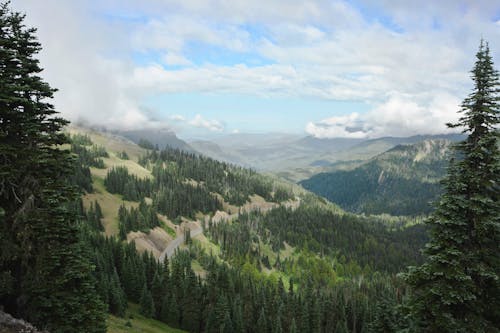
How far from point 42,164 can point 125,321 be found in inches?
2166

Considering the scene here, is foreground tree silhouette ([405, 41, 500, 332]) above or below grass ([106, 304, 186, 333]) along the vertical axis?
above

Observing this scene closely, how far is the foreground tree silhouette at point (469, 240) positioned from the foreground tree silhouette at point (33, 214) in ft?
74.8

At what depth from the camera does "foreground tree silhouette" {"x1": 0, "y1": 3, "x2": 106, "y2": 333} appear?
872 inches

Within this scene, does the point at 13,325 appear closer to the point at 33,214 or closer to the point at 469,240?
the point at 33,214

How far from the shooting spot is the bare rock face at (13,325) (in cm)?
2050

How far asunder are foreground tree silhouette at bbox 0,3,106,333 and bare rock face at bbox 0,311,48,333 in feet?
4.83

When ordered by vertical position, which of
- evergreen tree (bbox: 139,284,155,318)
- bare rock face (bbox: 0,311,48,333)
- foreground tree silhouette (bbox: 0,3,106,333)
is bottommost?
evergreen tree (bbox: 139,284,155,318)

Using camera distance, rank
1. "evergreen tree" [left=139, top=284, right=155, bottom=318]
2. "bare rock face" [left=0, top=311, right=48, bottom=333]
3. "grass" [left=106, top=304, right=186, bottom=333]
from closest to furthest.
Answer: "bare rock face" [left=0, top=311, right=48, bottom=333]
"grass" [left=106, top=304, right=186, bottom=333]
"evergreen tree" [left=139, top=284, right=155, bottom=318]

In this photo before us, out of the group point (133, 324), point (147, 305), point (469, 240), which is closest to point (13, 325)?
point (469, 240)

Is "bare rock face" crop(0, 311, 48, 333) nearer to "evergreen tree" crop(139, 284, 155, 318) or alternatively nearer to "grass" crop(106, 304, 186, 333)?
"grass" crop(106, 304, 186, 333)

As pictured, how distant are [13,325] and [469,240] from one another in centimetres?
2850

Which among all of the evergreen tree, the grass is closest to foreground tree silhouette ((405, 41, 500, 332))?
the grass

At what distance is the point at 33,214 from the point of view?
22406 mm

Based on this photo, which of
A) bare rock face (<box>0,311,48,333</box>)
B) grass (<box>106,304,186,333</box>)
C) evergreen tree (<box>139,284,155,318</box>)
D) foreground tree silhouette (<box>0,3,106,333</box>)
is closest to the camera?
bare rock face (<box>0,311,48,333</box>)
